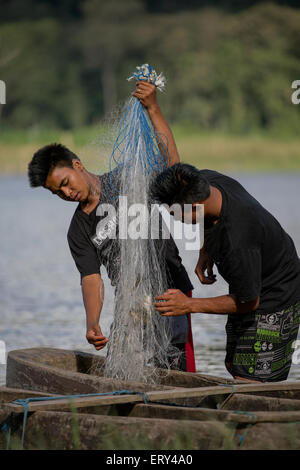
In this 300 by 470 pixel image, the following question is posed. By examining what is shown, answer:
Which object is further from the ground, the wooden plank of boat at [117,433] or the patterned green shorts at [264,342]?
the patterned green shorts at [264,342]

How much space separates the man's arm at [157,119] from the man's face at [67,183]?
0.56 metres

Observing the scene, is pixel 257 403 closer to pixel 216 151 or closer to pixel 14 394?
pixel 14 394

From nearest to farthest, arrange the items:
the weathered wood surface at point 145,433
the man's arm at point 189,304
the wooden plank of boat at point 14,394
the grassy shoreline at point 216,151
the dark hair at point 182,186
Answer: the weathered wood surface at point 145,433 → the dark hair at point 182,186 → the man's arm at point 189,304 → the wooden plank of boat at point 14,394 → the grassy shoreline at point 216,151

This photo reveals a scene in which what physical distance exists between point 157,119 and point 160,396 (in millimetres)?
1578

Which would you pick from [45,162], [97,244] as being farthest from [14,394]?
[45,162]

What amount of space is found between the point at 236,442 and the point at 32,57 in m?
50.8

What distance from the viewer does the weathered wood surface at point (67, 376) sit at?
456 centimetres

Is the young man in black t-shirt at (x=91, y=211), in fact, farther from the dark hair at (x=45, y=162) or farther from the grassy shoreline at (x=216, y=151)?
the grassy shoreline at (x=216, y=151)

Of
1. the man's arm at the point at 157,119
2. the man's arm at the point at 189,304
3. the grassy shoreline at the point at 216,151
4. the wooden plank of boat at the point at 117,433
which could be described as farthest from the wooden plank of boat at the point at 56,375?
the grassy shoreline at the point at 216,151

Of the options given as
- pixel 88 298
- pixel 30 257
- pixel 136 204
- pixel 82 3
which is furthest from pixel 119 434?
pixel 82 3

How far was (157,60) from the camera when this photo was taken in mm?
50531

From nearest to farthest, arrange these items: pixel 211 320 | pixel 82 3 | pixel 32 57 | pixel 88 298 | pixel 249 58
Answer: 1. pixel 88 298
2. pixel 211 320
3. pixel 249 58
4. pixel 32 57
5. pixel 82 3

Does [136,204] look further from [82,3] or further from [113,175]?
[82,3]

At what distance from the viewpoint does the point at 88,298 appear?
4.78m
